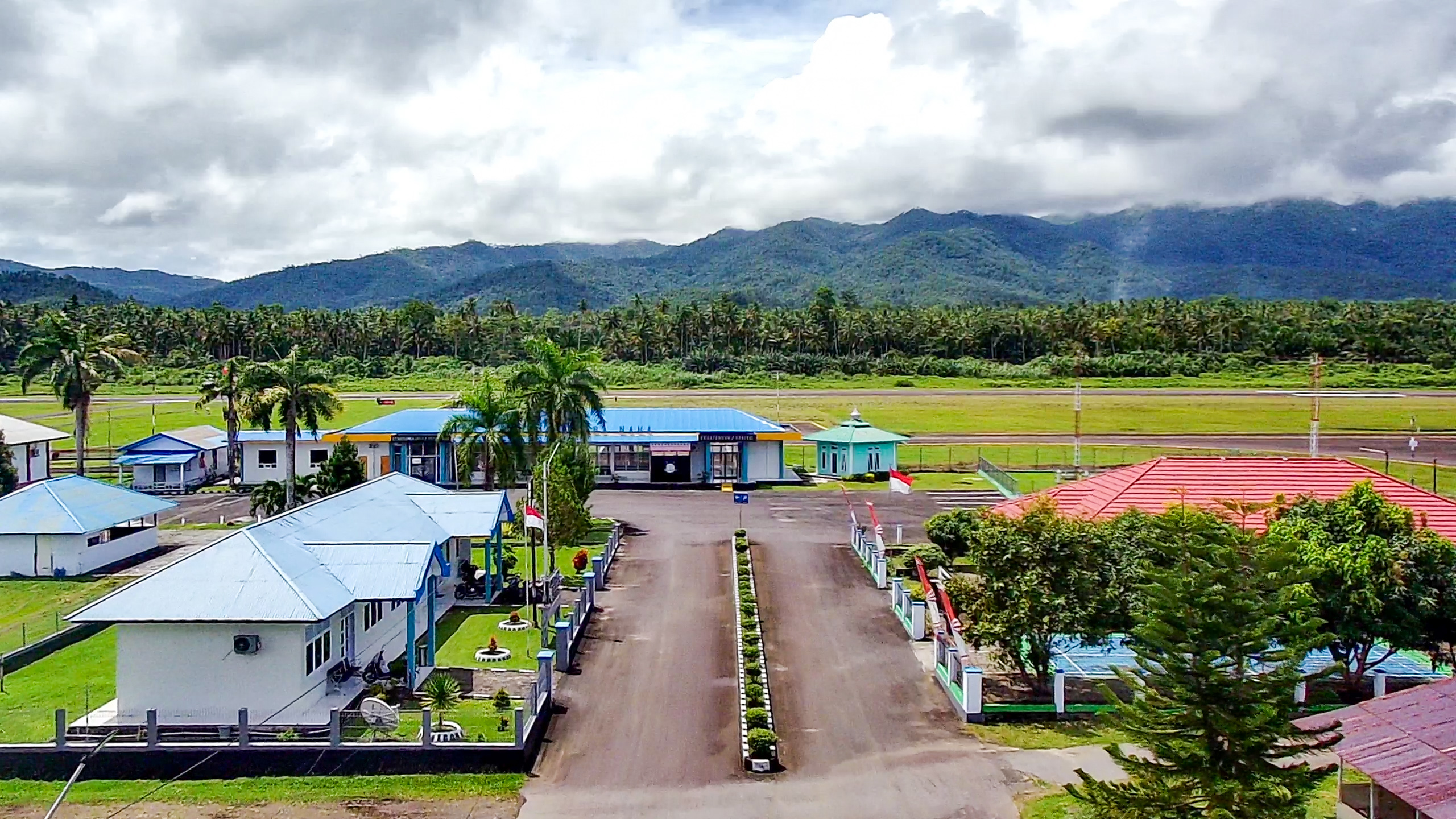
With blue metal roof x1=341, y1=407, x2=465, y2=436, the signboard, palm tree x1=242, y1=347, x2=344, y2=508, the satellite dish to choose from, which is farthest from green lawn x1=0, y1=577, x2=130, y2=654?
the signboard

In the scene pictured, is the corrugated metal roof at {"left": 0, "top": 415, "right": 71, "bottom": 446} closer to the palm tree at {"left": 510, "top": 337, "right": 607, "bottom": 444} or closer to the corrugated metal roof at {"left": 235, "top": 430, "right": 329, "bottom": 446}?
the corrugated metal roof at {"left": 235, "top": 430, "right": 329, "bottom": 446}

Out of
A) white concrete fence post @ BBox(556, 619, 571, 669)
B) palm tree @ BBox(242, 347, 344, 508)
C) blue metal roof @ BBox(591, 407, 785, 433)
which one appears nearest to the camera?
white concrete fence post @ BBox(556, 619, 571, 669)

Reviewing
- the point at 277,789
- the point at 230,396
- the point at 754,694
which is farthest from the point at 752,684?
the point at 230,396

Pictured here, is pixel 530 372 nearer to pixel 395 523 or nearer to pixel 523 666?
pixel 395 523

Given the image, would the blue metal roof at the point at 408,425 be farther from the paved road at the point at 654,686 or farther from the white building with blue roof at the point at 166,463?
the paved road at the point at 654,686

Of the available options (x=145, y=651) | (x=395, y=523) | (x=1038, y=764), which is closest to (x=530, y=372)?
(x=395, y=523)
